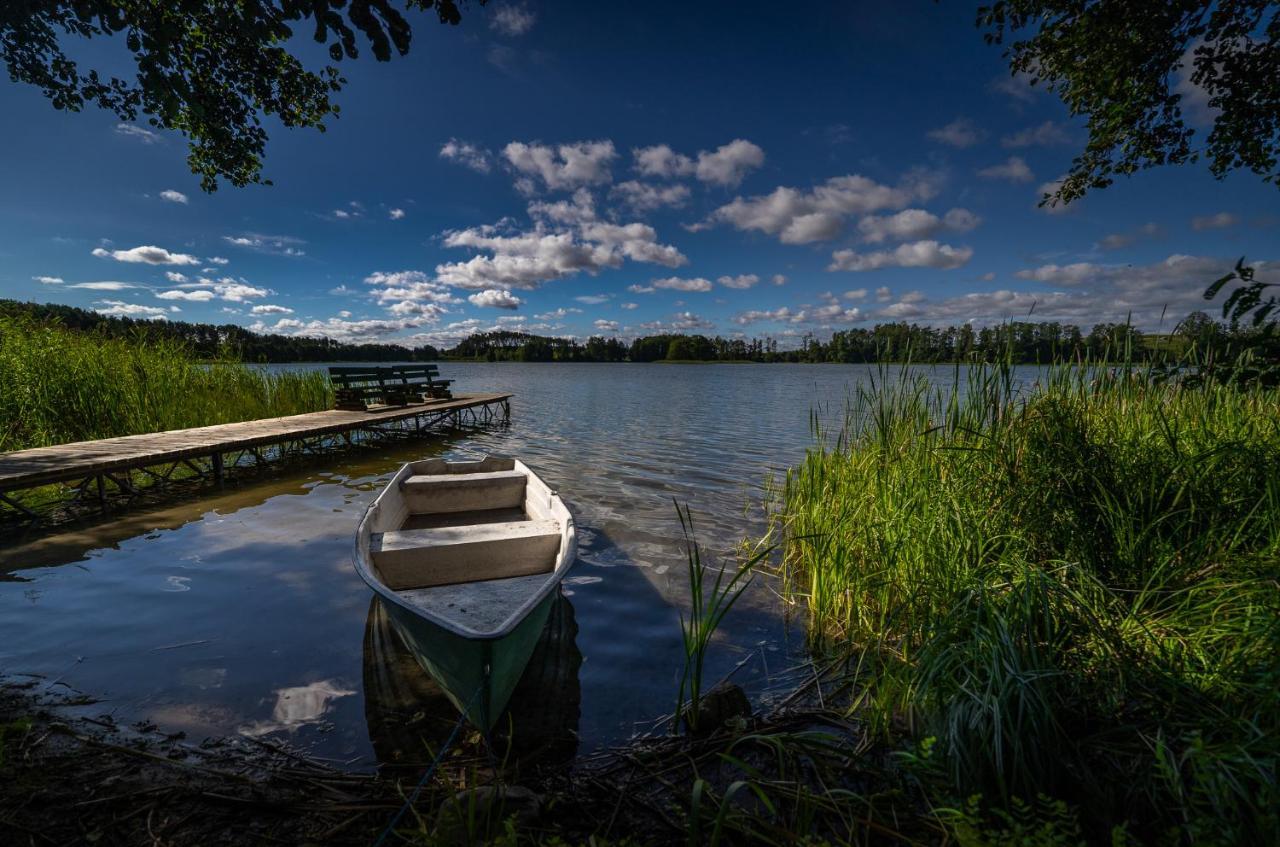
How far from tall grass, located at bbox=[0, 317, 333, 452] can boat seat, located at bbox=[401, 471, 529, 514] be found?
703 centimetres

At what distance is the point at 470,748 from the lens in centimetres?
292

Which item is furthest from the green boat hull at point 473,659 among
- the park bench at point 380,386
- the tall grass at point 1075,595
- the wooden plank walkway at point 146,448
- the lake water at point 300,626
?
the park bench at point 380,386

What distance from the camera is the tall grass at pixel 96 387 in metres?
7.91

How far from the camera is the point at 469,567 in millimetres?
4172

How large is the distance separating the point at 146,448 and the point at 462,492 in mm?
5290

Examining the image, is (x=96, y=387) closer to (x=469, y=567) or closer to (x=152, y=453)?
(x=152, y=453)

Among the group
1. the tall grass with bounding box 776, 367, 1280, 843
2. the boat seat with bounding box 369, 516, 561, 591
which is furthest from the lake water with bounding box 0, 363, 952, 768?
the tall grass with bounding box 776, 367, 1280, 843

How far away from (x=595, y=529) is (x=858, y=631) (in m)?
3.98

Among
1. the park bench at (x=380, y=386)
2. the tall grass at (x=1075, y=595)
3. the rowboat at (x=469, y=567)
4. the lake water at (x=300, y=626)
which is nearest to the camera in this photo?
the tall grass at (x=1075, y=595)

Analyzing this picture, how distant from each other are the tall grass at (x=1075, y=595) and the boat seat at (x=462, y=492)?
3536 millimetres

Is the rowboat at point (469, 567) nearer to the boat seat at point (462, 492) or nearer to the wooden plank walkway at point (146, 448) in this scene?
the boat seat at point (462, 492)

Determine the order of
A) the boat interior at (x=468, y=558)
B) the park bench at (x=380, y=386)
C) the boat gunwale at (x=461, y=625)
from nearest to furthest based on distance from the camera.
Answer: the boat gunwale at (x=461, y=625)
the boat interior at (x=468, y=558)
the park bench at (x=380, y=386)

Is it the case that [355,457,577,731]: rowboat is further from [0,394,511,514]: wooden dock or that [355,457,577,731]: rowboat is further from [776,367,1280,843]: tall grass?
[0,394,511,514]: wooden dock

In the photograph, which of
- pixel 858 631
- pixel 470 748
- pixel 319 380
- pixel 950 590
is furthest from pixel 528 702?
pixel 319 380
